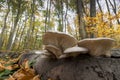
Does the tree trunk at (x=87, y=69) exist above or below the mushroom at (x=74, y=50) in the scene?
below

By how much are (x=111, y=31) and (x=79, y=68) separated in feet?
25.0

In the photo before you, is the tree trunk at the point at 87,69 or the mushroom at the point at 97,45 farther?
the tree trunk at the point at 87,69

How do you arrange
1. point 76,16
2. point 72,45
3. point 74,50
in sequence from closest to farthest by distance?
point 74,50
point 72,45
point 76,16

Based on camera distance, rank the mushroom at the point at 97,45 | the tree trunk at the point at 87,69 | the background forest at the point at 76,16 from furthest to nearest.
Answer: the background forest at the point at 76,16 → the tree trunk at the point at 87,69 → the mushroom at the point at 97,45

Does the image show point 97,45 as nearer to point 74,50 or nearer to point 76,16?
point 74,50

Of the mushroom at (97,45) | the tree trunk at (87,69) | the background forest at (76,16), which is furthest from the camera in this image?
the background forest at (76,16)

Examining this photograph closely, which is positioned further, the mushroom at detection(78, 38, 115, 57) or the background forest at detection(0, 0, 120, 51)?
the background forest at detection(0, 0, 120, 51)

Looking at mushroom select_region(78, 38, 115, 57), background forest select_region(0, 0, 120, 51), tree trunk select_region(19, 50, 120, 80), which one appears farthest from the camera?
background forest select_region(0, 0, 120, 51)

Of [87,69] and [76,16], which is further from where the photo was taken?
[76,16]

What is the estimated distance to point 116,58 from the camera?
5.19ft

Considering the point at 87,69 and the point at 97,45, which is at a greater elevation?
the point at 97,45

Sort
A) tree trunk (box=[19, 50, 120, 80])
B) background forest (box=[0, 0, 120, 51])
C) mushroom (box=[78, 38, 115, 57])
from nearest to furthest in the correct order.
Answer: mushroom (box=[78, 38, 115, 57]) < tree trunk (box=[19, 50, 120, 80]) < background forest (box=[0, 0, 120, 51])

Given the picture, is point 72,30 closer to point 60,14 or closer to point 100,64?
point 60,14

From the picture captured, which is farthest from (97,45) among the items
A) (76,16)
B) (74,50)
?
(76,16)
